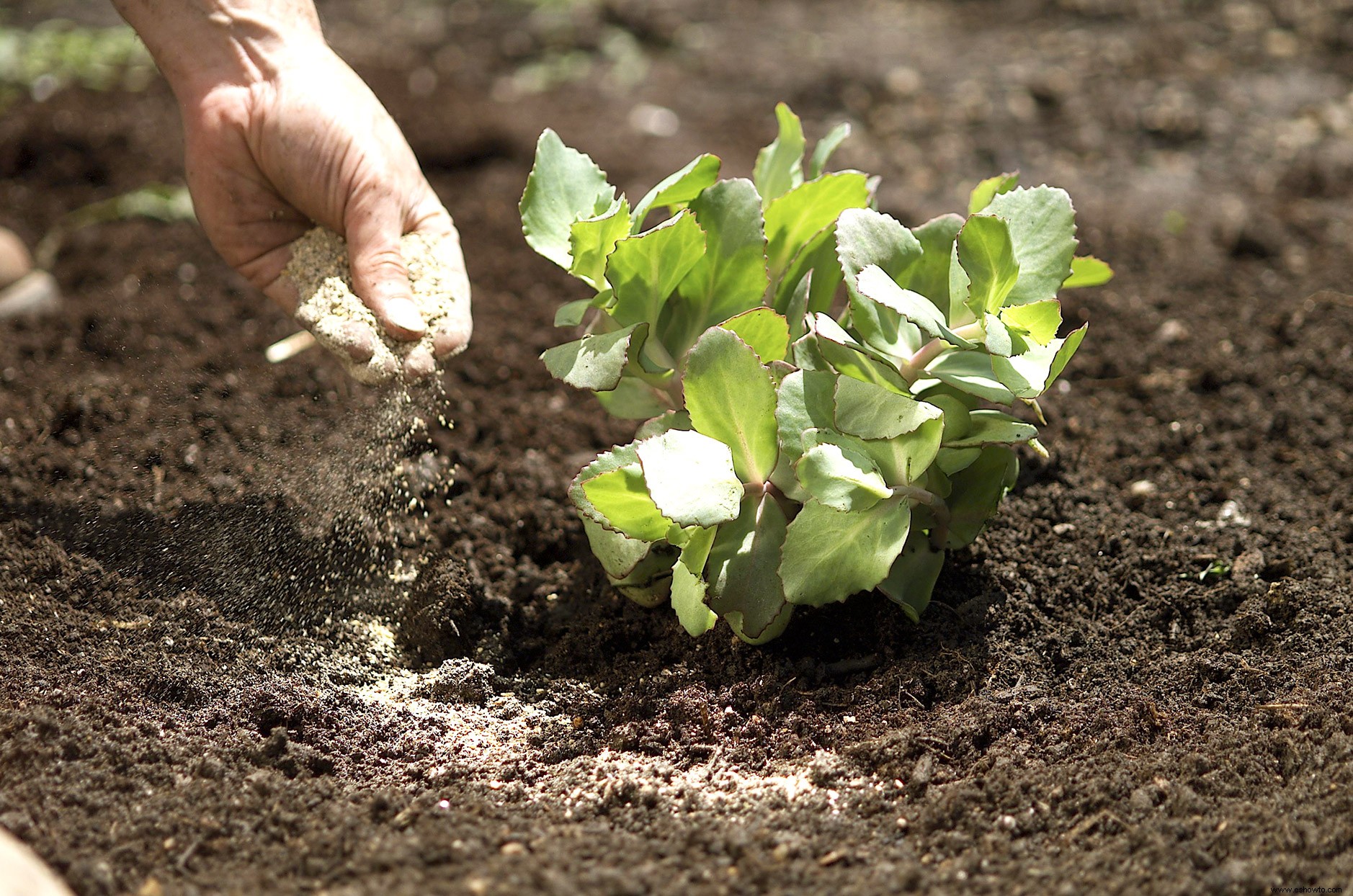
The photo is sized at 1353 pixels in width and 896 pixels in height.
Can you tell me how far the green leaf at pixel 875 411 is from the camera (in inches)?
56.4

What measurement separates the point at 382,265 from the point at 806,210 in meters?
0.72

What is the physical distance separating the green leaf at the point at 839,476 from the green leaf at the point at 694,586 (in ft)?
0.59

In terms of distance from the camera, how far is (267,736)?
5.29 feet

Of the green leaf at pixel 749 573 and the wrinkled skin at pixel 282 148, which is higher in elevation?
the wrinkled skin at pixel 282 148

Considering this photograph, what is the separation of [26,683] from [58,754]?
21 centimetres

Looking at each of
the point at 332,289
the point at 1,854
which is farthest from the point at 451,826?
the point at 332,289

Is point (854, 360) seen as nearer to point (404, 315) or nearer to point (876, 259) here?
point (876, 259)

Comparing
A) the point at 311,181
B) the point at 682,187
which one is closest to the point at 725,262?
the point at 682,187

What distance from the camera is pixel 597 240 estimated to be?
155 cm

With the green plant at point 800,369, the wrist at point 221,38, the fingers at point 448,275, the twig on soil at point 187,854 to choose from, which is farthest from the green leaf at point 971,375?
the wrist at point 221,38

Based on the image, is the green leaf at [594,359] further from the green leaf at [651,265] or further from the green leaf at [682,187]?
the green leaf at [682,187]

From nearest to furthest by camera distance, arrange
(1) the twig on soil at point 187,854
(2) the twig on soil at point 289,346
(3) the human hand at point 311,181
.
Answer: (1) the twig on soil at point 187,854 → (3) the human hand at point 311,181 → (2) the twig on soil at point 289,346

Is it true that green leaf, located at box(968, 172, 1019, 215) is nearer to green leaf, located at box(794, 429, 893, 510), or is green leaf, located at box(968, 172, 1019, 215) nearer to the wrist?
green leaf, located at box(794, 429, 893, 510)

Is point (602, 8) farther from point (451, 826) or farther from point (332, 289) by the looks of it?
point (451, 826)
